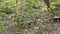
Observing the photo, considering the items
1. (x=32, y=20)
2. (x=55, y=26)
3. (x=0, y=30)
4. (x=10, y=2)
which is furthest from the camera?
(x=10, y=2)

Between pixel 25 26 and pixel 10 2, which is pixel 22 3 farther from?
pixel 25 26

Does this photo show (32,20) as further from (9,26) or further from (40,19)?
(9,26)

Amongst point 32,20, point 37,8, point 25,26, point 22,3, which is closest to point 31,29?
point 25,26

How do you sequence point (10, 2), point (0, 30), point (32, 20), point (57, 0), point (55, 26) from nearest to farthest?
1. point (0, 30)
2. point (55, 26)
3. point (32, 20)
4. point (57, 0)
5. point (10, 2)

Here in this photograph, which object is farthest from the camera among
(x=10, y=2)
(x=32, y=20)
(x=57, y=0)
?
(x=10, y=2)

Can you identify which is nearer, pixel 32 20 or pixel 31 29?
pixel 31 29

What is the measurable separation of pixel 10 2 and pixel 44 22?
2391 mm

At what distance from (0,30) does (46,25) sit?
1.25m

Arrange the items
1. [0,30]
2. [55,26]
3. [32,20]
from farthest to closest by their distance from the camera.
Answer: [32,20] < [55,26] < [0,30]

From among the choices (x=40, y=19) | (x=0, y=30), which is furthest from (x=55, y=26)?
(x=0, y=30)

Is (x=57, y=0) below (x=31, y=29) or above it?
above

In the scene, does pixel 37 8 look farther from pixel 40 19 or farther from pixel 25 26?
pixel 25 26

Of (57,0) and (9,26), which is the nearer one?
A: (9,26)

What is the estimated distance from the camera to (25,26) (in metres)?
4.58
